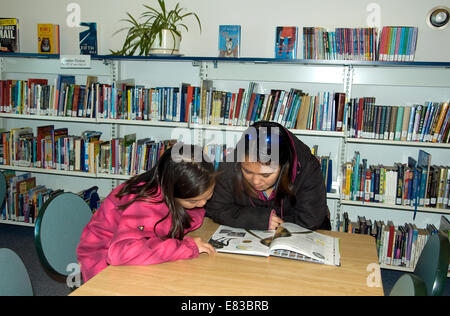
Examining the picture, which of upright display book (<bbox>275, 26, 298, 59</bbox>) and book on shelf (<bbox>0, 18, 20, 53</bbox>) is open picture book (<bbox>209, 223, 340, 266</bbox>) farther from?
book on shelf (<bbox>0, 18, 20, 53</bbox>)

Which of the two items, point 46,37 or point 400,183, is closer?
point 400,183

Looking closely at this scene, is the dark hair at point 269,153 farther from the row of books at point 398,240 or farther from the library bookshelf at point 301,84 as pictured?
the row of books at point 398,240

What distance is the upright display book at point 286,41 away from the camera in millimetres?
2897

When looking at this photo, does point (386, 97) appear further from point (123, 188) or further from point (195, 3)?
point (123, 188)

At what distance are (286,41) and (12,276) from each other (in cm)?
243

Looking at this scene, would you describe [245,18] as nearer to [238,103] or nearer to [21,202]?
[238,103]

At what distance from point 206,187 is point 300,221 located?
0.55 meters

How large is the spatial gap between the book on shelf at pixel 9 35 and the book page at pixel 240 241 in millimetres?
2809

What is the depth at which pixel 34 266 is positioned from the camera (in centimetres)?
286

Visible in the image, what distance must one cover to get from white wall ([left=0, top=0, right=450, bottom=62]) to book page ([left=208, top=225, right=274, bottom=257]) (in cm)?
190

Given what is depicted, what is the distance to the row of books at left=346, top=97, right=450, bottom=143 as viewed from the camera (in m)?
2.67

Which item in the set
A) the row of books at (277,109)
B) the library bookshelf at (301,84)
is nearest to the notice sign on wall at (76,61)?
the library bookshelf at (301,84)

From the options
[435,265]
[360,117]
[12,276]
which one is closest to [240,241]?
[435,265]

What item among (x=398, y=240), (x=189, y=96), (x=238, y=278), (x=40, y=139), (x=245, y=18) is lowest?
(x=398, y=240)
